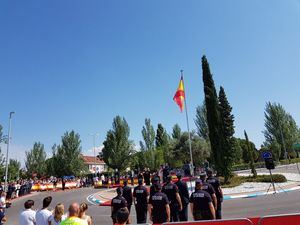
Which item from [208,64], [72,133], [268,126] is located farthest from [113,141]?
[268,126]

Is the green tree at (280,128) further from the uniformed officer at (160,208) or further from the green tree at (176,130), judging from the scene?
the uniformed officer at (160,208)

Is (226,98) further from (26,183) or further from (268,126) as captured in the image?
(268,126)

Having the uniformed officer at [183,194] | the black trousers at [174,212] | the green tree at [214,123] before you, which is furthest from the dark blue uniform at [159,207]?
the green tree at [214,123]

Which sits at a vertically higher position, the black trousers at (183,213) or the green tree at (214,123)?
the green tree at (214,123)

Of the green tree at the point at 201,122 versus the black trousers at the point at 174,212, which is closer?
the black trousers at the point at 174,212

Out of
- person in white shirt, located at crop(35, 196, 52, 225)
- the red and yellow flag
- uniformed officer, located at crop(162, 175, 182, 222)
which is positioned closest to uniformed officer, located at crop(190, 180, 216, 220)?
uniformed officer, located at crop(162, 175, 182, 222)

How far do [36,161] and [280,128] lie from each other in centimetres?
5821

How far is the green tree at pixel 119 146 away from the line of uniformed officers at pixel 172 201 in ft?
142

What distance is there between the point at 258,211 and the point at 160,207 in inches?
241

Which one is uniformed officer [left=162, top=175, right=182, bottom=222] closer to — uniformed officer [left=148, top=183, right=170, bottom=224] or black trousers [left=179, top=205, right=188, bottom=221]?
black trousers [left=179, top=205, right=188, bottom=221]

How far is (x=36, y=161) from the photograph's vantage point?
73.6 metres

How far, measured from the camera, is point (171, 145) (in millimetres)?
56656

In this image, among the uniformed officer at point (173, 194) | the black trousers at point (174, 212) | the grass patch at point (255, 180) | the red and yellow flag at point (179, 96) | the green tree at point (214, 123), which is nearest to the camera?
the uniformed officer at point (173, 194)

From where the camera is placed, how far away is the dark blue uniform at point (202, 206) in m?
8.12
